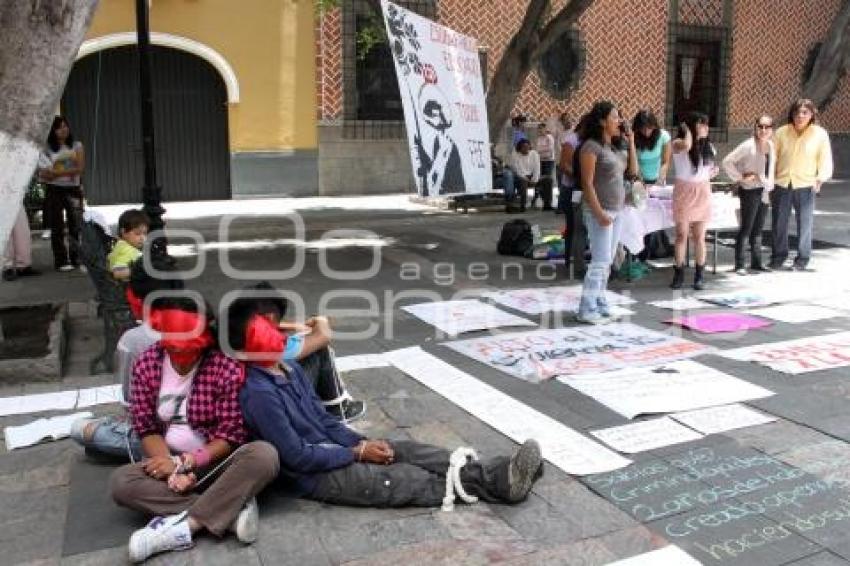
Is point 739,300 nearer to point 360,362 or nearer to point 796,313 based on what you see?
point 796,313

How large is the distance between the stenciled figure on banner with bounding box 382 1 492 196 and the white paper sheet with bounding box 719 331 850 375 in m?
3.73

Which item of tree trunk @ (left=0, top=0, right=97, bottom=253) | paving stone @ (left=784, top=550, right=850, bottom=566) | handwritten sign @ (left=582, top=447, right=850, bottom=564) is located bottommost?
paving stone @ (left=784, top=550, right=850, bottom=566)

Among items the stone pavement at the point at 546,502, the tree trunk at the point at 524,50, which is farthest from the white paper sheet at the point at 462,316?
the tree trunk at the point at 524,50

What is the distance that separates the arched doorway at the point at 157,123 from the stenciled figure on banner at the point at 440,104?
7905 millimetres

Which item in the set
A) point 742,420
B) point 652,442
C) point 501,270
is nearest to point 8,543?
point 652,442

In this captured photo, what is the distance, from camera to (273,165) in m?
17.0

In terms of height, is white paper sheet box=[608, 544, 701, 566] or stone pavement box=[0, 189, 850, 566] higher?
stone pavement box=[0, 189, 850, 566]

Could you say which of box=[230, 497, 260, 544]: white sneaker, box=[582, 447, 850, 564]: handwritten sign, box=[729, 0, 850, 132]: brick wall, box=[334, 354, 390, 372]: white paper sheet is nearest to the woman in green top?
box=[334, 354, 390, 372]: white paper sheet

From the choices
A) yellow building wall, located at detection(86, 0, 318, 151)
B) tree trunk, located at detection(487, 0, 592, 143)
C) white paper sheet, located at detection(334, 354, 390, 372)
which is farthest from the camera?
yellow building wall, located at detection(86, 0, 318, 151)

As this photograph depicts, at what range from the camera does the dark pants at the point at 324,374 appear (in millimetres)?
4531

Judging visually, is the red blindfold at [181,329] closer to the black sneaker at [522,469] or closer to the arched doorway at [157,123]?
the black sneaker at [522,469]

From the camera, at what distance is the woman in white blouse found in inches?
357

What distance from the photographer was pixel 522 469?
12.5 feet

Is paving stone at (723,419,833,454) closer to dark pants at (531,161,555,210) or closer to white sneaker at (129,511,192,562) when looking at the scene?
white sneaker at (129,511,192,562)
